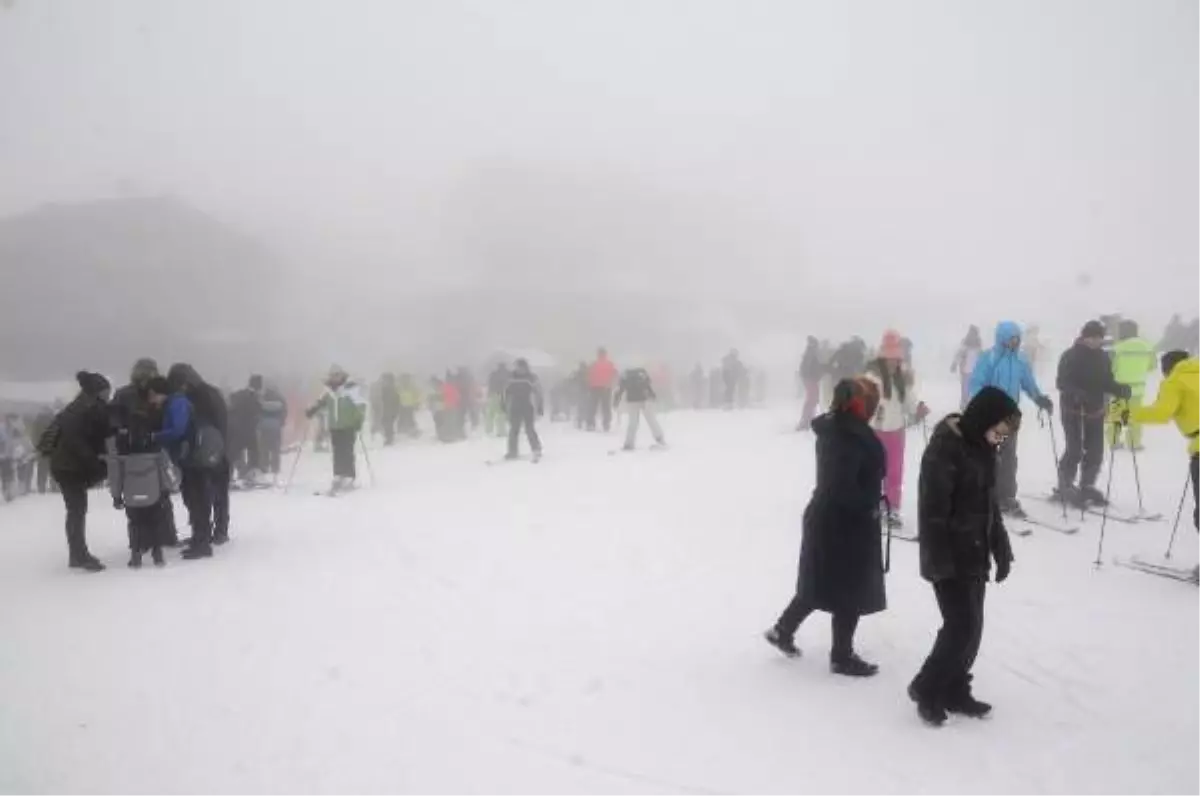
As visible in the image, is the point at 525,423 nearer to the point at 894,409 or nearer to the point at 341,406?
the point at 341,406

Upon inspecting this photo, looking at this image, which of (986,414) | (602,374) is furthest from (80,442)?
(602,374)

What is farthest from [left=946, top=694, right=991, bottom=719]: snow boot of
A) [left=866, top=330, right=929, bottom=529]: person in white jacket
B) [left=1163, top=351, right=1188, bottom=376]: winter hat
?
[left=1163, top=351, right=1188, bottom=376]: winter hat

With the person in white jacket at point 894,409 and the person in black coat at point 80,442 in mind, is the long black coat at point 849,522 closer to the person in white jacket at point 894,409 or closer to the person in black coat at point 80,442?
the person in white jacket at point 894,409

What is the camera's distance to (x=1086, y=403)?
24.1 feet

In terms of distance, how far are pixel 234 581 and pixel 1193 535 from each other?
9142mm

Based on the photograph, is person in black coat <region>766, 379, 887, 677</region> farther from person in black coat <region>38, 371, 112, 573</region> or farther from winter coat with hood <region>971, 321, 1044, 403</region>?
person in black coat <region>38, 371, 112, 573</region>

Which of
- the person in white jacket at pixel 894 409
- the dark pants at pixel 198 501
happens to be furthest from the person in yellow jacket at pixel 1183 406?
the dark pants at pixel 198 501

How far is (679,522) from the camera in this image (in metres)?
7.98

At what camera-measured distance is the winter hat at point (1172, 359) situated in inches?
220

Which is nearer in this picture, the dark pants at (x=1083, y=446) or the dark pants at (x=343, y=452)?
the dark pants at (x=1083, y=446)

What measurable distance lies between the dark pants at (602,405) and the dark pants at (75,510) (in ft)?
38.5

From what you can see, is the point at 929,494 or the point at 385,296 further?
the point at 385,296

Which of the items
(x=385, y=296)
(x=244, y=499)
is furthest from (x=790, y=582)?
(x=385, y=296)

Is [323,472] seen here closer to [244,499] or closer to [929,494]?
[244,499]
